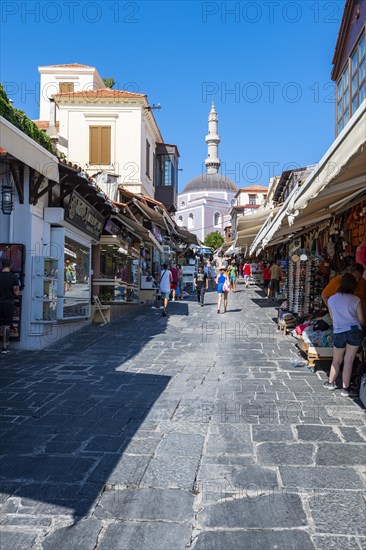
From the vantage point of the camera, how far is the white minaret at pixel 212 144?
96125 mm

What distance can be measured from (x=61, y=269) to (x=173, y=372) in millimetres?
3957

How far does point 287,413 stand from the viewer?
565 cm

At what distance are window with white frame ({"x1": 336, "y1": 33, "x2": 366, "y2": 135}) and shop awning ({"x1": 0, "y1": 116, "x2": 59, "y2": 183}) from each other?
16.5 ft

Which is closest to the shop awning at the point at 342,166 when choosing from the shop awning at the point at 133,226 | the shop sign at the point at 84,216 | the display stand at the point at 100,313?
the shop sign at the point at 84,216

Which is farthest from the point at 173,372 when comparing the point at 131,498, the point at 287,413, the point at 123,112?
the point at 123,112

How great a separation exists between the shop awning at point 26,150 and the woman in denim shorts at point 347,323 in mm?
4094

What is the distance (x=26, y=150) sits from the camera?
6980mm

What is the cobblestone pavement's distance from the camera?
10.4ft

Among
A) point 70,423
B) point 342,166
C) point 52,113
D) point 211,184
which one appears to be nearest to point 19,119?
point 52,113

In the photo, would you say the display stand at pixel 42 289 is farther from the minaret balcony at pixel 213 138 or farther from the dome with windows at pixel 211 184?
the minaret balcony at pixel 213 138

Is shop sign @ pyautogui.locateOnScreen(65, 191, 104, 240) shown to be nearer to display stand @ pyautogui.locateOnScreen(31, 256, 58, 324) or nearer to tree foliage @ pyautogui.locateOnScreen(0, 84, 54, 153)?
display stand @ pyautogui.locateOnScreen(31, 256, 58, 324)

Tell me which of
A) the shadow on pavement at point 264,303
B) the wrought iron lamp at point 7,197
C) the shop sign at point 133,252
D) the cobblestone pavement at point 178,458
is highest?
the wrought iron lamp at point 7,197

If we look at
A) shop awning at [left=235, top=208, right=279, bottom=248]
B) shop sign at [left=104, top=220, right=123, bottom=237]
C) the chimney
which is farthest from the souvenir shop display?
the chimney

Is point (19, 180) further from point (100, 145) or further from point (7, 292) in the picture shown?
point (100, 145)
